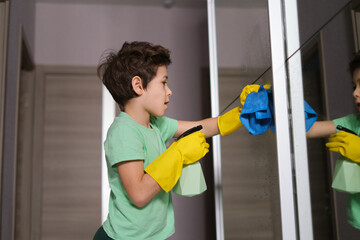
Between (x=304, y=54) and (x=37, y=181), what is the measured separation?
223 centimetres

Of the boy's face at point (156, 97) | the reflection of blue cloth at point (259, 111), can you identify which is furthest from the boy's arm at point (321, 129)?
the boy's face at point (156, 97)

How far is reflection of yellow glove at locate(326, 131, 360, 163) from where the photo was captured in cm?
49

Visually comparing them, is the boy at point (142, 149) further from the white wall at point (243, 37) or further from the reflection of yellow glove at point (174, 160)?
the white wall at point (243, 37)

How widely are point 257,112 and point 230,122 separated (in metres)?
0.22

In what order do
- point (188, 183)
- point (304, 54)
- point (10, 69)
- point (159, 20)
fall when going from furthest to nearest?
point (159, 20) < point (10, 69) < point (188, 183) < point (304, 54)

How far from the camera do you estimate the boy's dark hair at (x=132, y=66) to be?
41.4 inches

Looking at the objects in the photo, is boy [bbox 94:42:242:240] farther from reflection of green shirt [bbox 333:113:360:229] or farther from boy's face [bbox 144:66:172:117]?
reflection of green shirt [bbox 333:113:360:229]

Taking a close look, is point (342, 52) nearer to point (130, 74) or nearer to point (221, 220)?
point (130, 74)

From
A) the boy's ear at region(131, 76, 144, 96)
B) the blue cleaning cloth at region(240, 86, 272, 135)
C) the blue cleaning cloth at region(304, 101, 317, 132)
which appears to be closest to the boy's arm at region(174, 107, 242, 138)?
the blue cleaning cloth at region(240, 86, 272, 135)

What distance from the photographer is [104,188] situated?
2.45 meters

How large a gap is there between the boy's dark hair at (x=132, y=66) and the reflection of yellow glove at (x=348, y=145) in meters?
0.64

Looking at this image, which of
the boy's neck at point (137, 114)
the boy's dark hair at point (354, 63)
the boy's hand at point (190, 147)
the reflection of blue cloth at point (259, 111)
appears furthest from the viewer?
the boy's neck at point (137, 114)

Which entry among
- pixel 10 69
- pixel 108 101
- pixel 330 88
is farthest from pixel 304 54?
pixel 108 101

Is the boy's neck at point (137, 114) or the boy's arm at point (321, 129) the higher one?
the boy's neck at point (137, 114)
